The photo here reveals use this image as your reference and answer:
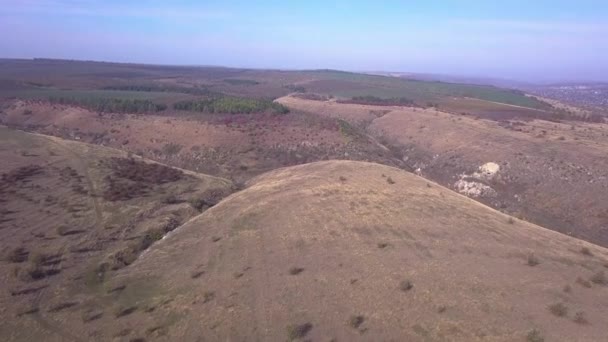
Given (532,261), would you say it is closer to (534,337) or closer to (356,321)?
Result: (534,337)

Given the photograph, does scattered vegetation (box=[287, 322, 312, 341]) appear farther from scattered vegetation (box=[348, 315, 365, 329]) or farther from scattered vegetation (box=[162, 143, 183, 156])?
scattered vegetation (box=[162, 143, 183, 156])

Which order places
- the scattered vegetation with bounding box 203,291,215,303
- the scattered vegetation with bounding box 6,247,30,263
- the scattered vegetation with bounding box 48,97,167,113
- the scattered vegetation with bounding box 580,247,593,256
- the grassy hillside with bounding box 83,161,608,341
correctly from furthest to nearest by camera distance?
the scattered vegetation with bounding box 48,97,167,113 → the scattered vegetation with bounding box 580,247,593,256 → the scattered vegetation with bounding box 6,247,30,263 → the scattered vegetation with bounding box 203,291,215,303 → the grassy hillside with bounding box 83,161,608,341

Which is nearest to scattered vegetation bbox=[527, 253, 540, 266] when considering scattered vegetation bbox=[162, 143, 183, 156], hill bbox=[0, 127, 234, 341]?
hill bbox=[0, 127, 234, 341]

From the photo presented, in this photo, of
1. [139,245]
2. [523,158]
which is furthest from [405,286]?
[523,158]

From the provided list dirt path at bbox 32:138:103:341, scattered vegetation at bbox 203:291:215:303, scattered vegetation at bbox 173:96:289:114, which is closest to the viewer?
dirt path at bbox 32:138:103:341

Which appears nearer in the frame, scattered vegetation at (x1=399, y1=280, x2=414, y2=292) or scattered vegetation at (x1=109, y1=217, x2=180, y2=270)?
scattered vegetation at (x1=399, y1=280, x2=414, y2=292)

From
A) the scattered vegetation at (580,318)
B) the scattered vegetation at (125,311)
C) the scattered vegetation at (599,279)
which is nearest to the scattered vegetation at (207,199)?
the scattered vegetation at (125,311)

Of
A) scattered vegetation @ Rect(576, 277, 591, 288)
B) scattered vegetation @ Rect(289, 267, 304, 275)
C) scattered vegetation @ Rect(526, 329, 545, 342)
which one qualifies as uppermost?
scattered vegetation @ Rect(526, 329, 545, 342)
